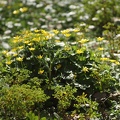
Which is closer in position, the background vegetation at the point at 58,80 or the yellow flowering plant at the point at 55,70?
the background vegetation at the point at 58,80

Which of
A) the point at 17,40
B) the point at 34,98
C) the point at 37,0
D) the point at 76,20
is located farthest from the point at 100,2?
the point at 34,98

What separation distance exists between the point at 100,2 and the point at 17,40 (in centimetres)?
226

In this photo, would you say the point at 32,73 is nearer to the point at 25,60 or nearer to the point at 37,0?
the point at 25,60

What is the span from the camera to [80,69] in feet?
13.2

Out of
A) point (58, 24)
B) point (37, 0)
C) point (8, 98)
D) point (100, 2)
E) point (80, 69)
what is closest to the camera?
point (8, 98)

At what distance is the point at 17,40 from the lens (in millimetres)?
4168

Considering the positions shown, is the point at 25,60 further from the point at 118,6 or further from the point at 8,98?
the point at 118,6

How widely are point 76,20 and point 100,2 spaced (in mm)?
805

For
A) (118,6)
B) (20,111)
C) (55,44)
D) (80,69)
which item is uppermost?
(118,6)

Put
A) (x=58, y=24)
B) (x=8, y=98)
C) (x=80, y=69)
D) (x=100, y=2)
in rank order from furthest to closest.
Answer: (x=58, y=24)
(x=100, y=2)
(x=80, y=69)
(x=8, y=98)

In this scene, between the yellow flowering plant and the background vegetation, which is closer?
the background vegetation

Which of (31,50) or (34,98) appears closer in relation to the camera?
(34,98)

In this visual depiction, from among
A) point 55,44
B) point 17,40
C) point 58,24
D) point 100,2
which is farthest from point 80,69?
point 58,24

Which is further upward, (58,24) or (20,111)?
(58,24)
